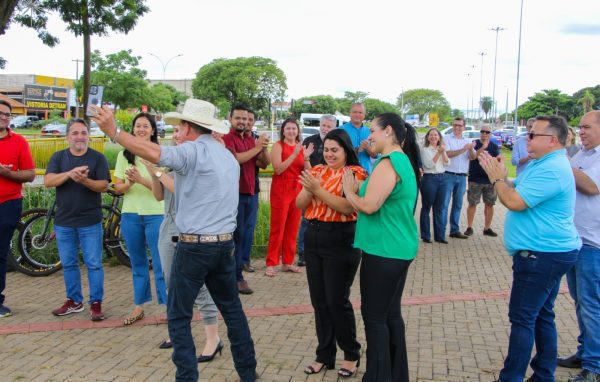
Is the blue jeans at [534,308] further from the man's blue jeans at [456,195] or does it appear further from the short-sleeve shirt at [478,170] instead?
the short-sleeve shirt at [478,170]

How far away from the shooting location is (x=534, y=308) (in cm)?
377

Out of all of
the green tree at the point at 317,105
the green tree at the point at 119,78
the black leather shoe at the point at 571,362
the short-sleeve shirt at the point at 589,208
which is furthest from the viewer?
the green tree at the point at 317,105

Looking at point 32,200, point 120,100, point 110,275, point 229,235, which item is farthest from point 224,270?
point 120,100

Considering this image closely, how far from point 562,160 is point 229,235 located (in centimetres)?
235

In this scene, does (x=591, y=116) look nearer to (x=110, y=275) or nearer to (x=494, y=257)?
(x=494, y=257)

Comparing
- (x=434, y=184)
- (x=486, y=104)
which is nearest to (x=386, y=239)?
(x=434, y=184)

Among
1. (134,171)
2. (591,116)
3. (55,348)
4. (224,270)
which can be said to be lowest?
Answer: (55,348)

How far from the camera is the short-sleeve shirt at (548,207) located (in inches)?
144

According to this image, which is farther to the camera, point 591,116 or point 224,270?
point 591,116

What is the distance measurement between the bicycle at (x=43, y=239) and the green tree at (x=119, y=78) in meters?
41.2

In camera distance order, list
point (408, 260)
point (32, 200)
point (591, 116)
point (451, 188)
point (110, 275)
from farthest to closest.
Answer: point (451, 188) < point (32, 200) < point (110, 275) < point (591, 116) < point (408, 260)

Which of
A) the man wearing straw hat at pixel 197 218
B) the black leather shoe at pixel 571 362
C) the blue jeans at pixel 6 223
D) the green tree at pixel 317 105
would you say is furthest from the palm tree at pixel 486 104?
the man wearing straw hat at pixel 197 218

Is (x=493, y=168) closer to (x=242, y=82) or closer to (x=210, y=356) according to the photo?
(x=210, y=356)

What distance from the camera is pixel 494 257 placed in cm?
849
